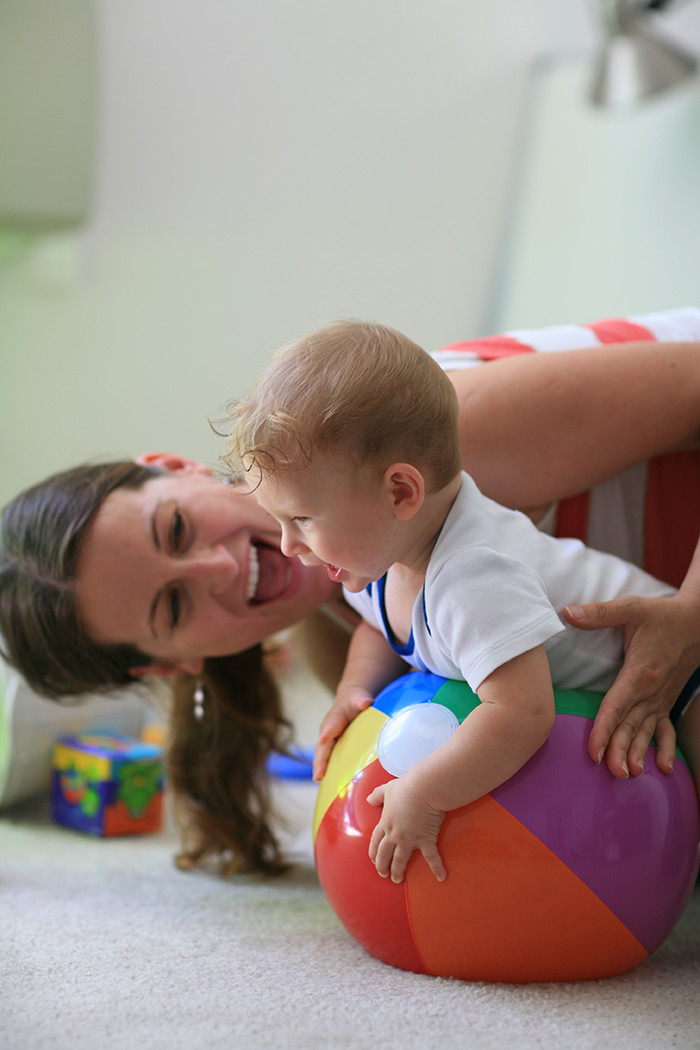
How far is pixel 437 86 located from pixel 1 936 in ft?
8.34

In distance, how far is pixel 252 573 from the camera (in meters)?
1.28

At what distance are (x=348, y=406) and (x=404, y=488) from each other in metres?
0.10

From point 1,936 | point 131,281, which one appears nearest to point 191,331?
point 131,281

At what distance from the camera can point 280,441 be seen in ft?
2.68

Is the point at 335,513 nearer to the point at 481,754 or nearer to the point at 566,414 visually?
the point at 481,754

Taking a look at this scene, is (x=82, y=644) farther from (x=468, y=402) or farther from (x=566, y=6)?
(x=566, y=6)

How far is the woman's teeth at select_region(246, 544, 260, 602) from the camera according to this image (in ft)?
4.19

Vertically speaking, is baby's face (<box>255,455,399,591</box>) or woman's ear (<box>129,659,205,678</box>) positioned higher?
baby's face (<box>255,455,399,591</box>)

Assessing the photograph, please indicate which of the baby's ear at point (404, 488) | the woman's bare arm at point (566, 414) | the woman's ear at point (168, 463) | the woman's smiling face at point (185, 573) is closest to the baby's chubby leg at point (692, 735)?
the woman's bare arm at point (566, 414)

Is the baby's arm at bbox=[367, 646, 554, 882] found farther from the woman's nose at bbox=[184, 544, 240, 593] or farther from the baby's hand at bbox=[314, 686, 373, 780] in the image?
the woman's nose at bbox=[184, 544, 240, 593]

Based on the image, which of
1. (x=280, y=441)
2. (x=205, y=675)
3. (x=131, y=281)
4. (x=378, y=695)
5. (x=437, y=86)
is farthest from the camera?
(x=437, y=86)

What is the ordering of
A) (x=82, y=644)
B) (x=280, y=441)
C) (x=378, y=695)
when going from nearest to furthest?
1. (x=280, y=441)
2. (x=378, y=695)
3. (x=82, y=644)

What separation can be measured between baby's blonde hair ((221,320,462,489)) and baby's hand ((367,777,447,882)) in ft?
0.99

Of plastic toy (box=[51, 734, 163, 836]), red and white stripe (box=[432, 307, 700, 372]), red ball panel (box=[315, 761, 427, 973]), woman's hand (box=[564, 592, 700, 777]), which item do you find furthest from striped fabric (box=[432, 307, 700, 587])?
plastic toy (box=[51, 734, 163, 836])
